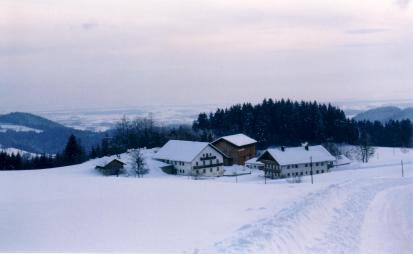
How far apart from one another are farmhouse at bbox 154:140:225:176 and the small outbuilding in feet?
18.8

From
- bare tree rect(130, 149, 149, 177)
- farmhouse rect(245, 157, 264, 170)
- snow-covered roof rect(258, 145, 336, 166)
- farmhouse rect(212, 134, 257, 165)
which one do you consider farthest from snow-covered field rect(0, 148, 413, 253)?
farmhouse rect(212, 134, 257, 165)

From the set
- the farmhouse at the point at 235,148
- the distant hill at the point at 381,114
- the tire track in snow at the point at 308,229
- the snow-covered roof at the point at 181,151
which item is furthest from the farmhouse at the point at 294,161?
the distant hill at the point at 381,114

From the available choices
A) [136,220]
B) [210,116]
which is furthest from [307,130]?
[136,220]

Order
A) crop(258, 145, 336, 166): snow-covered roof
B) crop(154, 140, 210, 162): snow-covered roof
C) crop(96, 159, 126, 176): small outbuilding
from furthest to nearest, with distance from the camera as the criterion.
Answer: crop(154, 140, 210, 162): snow-covered roof
crop(258, 145, 336, 166): snow-covered roof
crop(96, 159, 126, 176): small outbuilding

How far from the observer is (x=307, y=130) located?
187 ft

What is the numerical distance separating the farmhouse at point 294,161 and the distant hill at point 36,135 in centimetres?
2554

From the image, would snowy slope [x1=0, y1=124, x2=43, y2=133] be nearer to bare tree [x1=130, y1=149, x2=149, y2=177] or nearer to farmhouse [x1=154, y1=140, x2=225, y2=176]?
bare tree [x1=130, y1=149, x2=149, y2=177]

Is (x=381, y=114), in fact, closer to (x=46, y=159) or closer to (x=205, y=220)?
(x=46, y=159)

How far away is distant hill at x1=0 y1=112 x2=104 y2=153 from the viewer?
53562 millimetres

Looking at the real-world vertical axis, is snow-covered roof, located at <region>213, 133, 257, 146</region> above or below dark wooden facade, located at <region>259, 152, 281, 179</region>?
above

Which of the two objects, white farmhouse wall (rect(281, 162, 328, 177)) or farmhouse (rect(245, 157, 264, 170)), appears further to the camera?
farmhouse (rect(245, 157, 264, 170))

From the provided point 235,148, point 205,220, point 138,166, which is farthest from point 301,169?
point 205,220

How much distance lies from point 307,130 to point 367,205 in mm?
45919

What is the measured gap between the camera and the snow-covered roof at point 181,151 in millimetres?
40719
